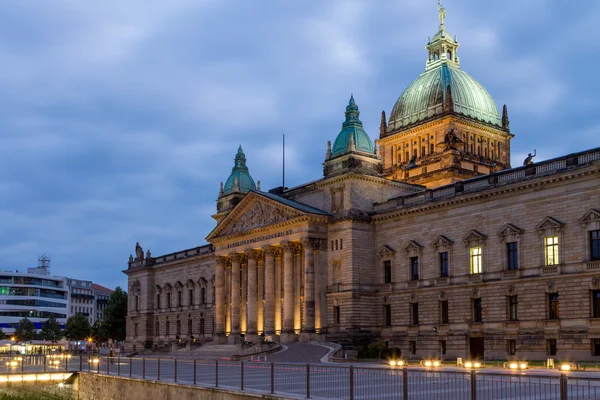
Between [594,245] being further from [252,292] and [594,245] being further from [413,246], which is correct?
[252,292]

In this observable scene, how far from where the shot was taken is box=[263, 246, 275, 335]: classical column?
8562cm

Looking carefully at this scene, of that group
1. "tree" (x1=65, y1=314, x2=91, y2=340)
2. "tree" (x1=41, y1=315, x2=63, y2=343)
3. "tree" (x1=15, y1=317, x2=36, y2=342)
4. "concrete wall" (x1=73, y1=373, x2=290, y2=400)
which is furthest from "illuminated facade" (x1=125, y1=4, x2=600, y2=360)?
"tree" (x1=41, y1=315, x2=63, y2=343)

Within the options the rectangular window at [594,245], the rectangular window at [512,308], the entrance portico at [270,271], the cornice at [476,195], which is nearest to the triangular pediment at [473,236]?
the cornice at [476,195]

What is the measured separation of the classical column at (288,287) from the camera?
82.1m

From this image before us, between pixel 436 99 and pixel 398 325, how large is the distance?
3719cm

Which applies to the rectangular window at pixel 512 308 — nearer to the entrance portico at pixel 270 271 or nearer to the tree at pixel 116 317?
the entrance portico at pixel 270 271

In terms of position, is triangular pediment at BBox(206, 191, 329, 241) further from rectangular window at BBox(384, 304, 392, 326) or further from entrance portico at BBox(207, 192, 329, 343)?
rectangular window at BBox(384, 304, 392, 326)

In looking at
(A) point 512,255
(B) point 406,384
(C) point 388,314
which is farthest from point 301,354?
(B) point 406,384

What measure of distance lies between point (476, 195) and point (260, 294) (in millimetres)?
31466

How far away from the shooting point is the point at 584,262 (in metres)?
58.8

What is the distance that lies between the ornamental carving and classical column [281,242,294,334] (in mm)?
3283

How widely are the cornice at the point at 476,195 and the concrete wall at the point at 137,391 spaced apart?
119 feet

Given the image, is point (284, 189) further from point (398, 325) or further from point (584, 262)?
point (584, 262)

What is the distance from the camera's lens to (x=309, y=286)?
262ft
